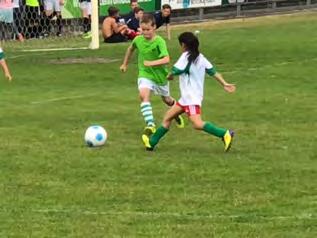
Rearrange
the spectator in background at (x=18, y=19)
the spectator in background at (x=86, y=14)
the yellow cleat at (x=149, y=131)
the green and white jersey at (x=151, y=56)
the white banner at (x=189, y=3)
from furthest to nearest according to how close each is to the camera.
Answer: the white banner at (x=189, y=3)
the spectator in background at (x=86, y=14)
the spectator in background at (x=18, y=19)
the green and white jersey at (x=151, y=56)
the yellow cleat at (x=149, y=131)

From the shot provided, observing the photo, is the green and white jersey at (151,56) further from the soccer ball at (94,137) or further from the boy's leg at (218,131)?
the boy's leg at (218,131)

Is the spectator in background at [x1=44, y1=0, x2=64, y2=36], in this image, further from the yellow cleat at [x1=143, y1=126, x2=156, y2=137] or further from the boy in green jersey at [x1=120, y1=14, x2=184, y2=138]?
the yellow cleat at [x1=143, y1=126, x2=156, y2=137]

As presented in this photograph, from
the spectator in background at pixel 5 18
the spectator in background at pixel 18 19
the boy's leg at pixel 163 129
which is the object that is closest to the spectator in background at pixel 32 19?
the spectator in background at pixel 18 19

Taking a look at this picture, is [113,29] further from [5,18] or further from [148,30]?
[148,30]

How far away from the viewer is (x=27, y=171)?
364 inches

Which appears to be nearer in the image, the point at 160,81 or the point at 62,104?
the point at 160,81

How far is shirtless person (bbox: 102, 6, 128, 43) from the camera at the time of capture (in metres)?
27.1

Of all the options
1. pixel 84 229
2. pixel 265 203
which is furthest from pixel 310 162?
pixel 84 229

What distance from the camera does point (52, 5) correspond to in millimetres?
27250

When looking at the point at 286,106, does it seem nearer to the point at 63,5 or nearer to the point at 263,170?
the point at 263,170

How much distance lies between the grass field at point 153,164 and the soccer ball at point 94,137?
115mm

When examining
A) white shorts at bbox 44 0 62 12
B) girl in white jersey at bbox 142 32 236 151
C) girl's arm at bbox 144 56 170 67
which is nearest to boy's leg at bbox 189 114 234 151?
girl in white jersey at bbox 142 32 236 151

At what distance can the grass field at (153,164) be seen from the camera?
710 centimetres

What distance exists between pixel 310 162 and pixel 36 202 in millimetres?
3265
